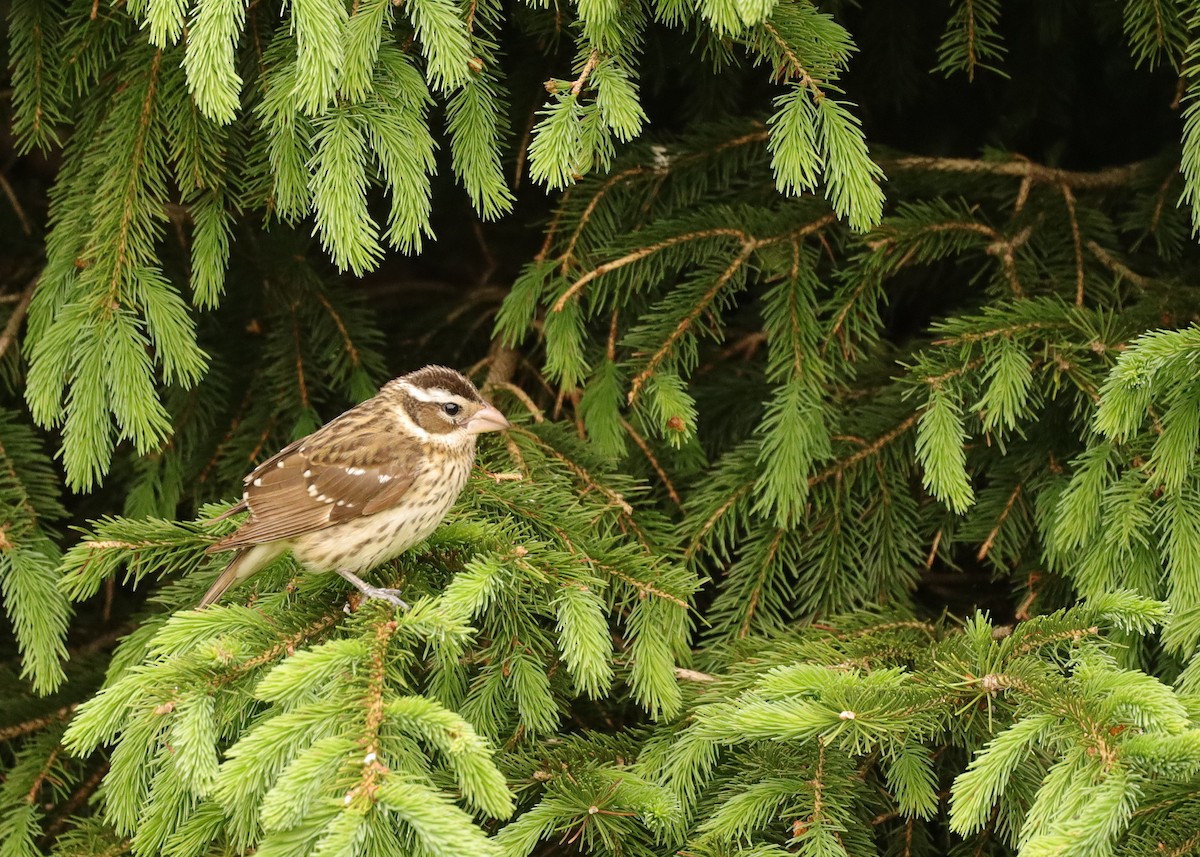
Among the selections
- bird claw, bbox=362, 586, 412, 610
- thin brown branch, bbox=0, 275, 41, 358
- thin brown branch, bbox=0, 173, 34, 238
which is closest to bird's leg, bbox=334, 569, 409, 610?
bird claw, bbox=362, 586, 412, 610

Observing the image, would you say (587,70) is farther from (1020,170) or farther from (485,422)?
(1020,170)

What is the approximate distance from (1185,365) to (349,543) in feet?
7.33

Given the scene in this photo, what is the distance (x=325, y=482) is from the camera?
375 cm

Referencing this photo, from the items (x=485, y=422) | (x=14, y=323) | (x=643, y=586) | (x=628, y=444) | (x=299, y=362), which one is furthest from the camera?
(x=299, y=362)

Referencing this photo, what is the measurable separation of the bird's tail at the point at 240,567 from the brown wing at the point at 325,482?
9cm

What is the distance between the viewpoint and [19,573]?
352cm

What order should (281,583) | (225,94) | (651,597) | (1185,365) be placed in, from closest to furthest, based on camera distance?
(225,94), (1185,365), (651,597), (281,583)

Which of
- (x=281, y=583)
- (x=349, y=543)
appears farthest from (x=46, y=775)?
(x=349, y=543)

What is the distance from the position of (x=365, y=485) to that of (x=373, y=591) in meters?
0.67

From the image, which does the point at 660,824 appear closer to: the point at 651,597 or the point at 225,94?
the point at 651,597

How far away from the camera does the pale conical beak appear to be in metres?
3.72

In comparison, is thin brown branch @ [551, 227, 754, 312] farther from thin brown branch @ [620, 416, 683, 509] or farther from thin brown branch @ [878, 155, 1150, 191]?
thin brown branch @ [878, 155, 1150, 191]

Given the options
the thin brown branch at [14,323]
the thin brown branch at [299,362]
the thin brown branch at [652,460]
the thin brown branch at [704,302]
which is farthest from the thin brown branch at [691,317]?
the thin brown branch at [14,323]

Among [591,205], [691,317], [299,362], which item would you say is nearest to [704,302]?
[691,317]
